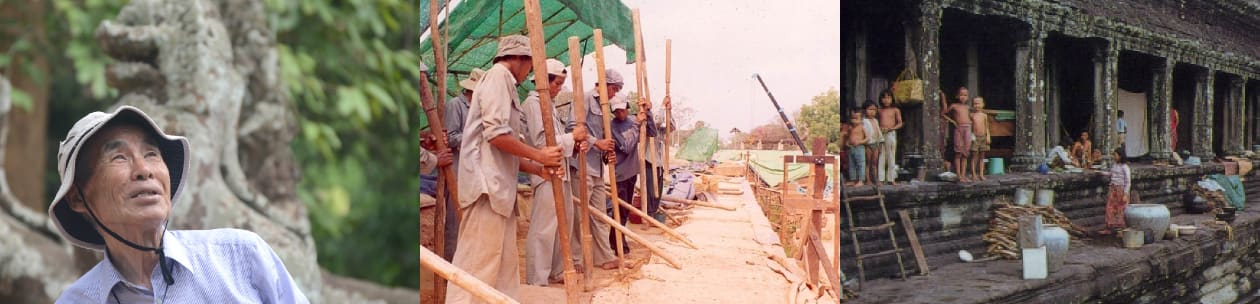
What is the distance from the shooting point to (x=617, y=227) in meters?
3.20

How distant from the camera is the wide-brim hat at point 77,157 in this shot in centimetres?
204

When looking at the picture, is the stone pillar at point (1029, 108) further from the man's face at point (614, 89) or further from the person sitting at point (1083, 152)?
the man's face at point (614, 89)

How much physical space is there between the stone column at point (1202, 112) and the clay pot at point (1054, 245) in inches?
46.2

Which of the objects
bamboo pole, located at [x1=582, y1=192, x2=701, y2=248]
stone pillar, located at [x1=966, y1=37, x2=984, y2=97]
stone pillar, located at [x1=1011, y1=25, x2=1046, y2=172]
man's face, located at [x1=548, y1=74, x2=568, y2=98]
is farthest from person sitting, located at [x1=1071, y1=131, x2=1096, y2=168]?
man's face, located at [x1=548, y1=74, x2=568, y2=98]

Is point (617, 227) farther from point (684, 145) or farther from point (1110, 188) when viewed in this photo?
point (1110, 188)

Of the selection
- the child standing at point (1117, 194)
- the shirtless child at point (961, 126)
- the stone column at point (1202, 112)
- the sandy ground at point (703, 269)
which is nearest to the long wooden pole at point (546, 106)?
the sandy ground at point (703, 269)

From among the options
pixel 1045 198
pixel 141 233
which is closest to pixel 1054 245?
pixel 1045 198

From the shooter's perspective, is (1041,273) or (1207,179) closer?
(1041,273)

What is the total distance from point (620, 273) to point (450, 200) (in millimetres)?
684

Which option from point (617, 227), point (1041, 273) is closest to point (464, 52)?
point (617, 227)

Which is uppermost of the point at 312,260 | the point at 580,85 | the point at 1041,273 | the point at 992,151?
the point at 580,85

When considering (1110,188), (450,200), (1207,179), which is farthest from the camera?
(1207,179)

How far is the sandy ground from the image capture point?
3.18 m

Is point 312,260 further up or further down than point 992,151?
further down
